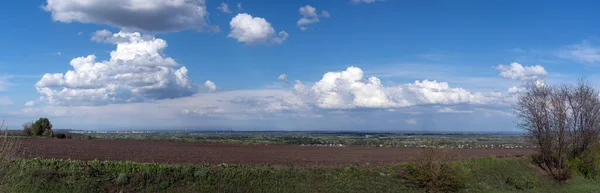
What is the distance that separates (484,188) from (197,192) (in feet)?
65.0

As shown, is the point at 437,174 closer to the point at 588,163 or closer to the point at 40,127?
the point at 588,163

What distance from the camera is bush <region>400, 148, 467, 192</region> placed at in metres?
28.2

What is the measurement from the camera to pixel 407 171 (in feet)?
103

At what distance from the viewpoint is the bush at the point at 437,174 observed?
92.5ft

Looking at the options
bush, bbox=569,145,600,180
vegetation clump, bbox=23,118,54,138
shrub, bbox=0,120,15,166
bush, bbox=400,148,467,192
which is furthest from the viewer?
vegetation clump, bbox=23,118,54,138

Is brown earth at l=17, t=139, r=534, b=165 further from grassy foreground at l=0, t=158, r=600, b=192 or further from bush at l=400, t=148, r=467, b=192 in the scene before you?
bush at l=400, t=148, r=467, b=192

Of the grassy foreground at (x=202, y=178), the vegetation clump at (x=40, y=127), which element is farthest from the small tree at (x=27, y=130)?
the grassy foreground at (x=202, y=178)

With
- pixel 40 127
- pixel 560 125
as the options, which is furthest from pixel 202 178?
pixel 40 127

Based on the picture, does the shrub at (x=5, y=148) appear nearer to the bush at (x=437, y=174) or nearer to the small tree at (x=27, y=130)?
the bush at (x=437, y=174)

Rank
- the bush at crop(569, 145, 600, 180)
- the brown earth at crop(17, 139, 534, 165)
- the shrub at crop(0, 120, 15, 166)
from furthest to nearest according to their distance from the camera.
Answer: the bush at crop(569, 145, 600, 180) → the brown earth at crop(17, 139, 534, 165) → the shrub at crop(0, 120, 15, 166)

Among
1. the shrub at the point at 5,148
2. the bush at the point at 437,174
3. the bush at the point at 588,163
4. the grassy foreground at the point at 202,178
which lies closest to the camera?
the shrub at the point at 5,148

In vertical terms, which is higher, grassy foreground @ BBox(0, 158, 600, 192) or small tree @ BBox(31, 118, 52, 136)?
small tree @ BBox(31, 118, 52, 136)

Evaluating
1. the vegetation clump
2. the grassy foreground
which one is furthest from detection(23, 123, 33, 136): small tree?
the grassy foreground

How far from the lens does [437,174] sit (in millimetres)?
28078
